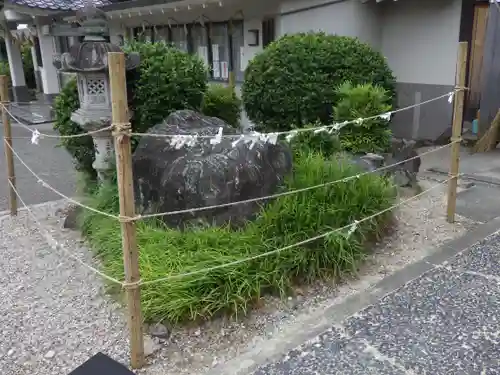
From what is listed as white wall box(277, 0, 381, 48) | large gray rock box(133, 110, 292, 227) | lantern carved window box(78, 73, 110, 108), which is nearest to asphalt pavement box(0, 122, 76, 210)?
lantern carved window box(78, 73, 110, 108)

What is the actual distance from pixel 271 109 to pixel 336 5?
2493mm

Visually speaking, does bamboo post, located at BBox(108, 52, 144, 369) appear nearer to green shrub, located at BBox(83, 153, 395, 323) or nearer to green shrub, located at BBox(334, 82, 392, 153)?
green shrub, located at BBox(83, 153, 395, 323)

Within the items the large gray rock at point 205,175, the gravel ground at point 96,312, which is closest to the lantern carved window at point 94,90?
the large gray rock at point 205,175

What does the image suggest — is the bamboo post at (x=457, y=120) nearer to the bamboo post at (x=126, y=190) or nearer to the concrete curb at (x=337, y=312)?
the concrete curb at (x=337, y=312)

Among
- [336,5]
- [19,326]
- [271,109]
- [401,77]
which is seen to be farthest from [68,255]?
[401,77]

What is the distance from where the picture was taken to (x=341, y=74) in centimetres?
633

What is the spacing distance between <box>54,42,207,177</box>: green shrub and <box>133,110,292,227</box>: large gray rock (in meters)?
0.82

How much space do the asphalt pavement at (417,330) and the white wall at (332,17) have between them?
196 inches

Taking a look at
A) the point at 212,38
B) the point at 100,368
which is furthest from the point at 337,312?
the point at 212,38

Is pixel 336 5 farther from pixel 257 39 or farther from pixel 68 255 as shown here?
pixel 68 255

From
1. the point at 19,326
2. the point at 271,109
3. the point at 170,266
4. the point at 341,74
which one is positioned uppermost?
the point at 341,74

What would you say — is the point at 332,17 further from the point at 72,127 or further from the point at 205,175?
the point at 205,175

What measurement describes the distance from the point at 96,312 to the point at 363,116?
3.61 metres

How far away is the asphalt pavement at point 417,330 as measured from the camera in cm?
280
